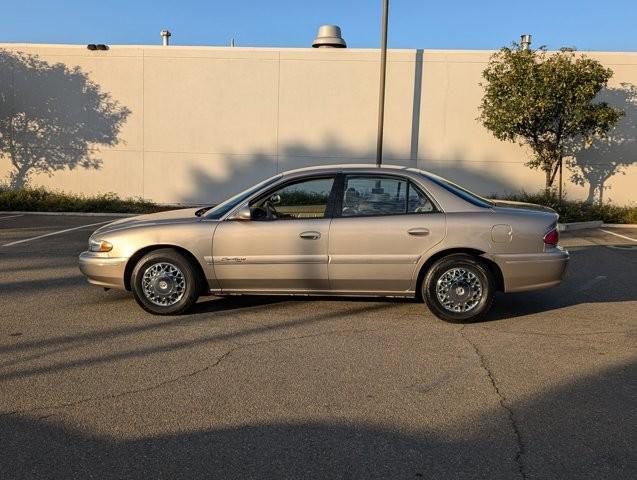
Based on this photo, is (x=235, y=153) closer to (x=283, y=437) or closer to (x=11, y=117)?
(x=11, y=117)

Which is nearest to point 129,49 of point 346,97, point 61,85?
point 61,85

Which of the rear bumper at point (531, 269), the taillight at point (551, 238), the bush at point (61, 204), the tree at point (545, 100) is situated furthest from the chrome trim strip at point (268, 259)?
the bush at point (61, 204)

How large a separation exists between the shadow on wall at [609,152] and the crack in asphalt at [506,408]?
12.8 metres

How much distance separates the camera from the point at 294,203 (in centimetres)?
648

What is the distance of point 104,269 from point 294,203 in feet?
7.00

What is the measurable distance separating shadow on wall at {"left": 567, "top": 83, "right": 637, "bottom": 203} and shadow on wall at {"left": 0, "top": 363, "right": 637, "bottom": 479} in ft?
46.8

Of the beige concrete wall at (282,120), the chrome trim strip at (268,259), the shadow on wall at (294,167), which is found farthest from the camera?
the shadow on wall at (294,167)

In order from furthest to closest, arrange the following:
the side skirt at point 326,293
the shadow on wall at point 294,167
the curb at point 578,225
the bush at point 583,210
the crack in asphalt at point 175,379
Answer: the shadow on wall at point 294,167, the bush at point 583,210, the curb at point 578,225, the side skirt at point 326,293, the crack in asphalt at point 175,379

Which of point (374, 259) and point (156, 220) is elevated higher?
point (156, 220)

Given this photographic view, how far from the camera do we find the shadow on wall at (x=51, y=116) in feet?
58.7

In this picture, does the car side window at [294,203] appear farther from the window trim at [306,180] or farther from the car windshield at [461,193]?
the car windshield at [461,193]

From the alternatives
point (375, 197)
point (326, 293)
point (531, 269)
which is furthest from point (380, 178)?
point (531, 269)

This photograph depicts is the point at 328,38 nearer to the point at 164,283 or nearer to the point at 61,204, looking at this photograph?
the point at 61,204

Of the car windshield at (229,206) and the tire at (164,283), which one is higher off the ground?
the car windshield at (229,206)
